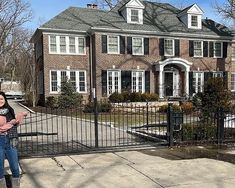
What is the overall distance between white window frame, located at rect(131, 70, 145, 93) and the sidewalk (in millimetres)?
21217

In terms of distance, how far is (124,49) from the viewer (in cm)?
A: 2920

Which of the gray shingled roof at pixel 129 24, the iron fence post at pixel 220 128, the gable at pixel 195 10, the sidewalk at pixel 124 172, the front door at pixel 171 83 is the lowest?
the sidewalk at pixel 124 172

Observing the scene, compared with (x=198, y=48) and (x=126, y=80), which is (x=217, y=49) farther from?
(x=126, y=80)

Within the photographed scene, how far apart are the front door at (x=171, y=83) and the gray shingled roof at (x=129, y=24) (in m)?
3.82

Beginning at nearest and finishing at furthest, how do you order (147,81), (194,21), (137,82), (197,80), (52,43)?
(52,43) → (137,82) → (147,81) → (197,80) → (194,21)

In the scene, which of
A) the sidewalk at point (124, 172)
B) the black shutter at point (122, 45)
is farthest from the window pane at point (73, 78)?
the sidewalk at point (124, 172)

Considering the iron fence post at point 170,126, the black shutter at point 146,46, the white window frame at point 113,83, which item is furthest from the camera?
the black shutter at point 146,46

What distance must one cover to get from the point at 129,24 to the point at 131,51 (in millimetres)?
2531

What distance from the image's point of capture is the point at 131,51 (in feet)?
96.6

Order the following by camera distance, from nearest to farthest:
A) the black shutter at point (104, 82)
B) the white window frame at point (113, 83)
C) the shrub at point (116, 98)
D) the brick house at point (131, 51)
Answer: the shrub at point (116, 98) < the brick house at point (131, 51) < the black shutter at point (104, 82) < the white window frame at point (113, 83)

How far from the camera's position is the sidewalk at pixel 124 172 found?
6086 millimetres

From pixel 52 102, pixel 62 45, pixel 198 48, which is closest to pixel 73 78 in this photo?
pixel 62 45

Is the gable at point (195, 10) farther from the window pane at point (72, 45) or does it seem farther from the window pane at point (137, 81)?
the window pane at point (72, 45)

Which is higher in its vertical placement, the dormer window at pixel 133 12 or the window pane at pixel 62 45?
the dormer window at pixel 133 12
